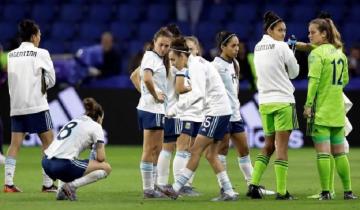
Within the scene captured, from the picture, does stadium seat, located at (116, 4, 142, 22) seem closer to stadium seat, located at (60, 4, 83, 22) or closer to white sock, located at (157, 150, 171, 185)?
stadium seat, located at (60, 4, 83, 22)

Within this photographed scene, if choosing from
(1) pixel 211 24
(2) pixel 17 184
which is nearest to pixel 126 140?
(1) pixel 211 24

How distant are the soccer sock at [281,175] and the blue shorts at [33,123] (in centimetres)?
293

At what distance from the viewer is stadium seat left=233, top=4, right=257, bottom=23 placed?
25.8 metres

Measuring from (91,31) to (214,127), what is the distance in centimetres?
1376

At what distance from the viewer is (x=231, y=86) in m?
13.7

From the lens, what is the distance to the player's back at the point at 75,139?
12.7 metres

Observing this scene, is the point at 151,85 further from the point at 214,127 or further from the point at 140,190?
the point at 140,190

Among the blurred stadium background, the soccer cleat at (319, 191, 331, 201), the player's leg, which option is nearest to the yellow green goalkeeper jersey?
the player's leg

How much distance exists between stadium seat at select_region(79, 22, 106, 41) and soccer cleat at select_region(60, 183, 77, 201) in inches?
524

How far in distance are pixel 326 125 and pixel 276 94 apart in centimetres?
63

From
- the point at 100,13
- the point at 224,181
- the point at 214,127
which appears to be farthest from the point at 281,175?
the point at 100,13

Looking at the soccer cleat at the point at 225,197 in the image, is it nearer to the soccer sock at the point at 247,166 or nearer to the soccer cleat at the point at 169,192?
the soccer cleat at the point at 169,192

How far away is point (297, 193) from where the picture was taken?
538 inches

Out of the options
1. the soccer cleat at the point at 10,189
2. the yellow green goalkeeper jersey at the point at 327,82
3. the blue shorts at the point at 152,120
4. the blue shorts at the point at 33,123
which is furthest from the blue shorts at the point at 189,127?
the soccer cleat at the point at 10,189
